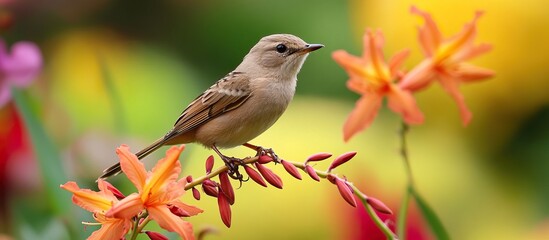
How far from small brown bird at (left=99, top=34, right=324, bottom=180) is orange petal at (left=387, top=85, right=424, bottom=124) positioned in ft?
0.20

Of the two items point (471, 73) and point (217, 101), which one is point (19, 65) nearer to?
point (217, 101)

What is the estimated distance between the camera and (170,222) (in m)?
0.45

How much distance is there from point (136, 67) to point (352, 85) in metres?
1.16

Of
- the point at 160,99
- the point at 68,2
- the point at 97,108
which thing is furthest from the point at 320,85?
the point at 68,2

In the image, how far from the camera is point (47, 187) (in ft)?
2.20

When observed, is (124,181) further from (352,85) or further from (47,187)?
(352,85)

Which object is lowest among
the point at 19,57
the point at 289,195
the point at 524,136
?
the point at 524,136

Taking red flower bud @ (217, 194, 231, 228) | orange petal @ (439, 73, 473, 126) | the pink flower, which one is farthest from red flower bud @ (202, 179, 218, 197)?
the pink flower

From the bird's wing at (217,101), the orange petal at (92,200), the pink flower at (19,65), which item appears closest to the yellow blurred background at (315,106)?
the pink flower at (19,65)

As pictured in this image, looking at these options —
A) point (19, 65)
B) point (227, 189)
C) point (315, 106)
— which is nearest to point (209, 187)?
point (227, 189)

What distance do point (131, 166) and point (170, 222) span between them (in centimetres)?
3

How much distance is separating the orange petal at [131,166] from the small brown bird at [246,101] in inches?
4.5

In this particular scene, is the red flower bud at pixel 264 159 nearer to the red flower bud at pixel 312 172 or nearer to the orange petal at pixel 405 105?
the red flower bud at pixel 312 172

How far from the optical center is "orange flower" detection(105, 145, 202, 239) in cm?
45
